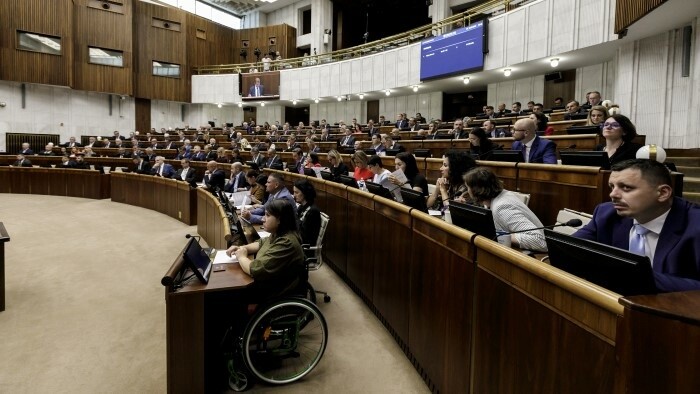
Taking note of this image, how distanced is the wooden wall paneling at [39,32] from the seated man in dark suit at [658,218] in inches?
657

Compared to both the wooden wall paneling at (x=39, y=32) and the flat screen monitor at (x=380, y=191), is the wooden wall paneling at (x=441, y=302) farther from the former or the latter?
the wooden wall paneling at (x=39, y=32)

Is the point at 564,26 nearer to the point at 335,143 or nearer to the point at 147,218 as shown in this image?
Result: the point at 335,143

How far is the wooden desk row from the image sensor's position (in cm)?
78

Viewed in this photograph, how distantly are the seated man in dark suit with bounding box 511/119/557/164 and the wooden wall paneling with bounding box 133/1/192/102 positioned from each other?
52.9 ft

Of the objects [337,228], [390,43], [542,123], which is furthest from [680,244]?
[390,43]

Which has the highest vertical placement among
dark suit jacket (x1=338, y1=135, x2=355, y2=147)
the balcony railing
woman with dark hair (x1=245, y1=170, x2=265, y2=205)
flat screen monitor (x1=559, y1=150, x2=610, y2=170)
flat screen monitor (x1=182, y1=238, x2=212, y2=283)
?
the balcony railing

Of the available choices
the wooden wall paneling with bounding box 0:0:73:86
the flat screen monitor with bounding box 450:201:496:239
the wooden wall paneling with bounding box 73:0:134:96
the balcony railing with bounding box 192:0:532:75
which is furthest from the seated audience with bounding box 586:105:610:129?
the wooden wall paneling with bounding box 73:0:134:96

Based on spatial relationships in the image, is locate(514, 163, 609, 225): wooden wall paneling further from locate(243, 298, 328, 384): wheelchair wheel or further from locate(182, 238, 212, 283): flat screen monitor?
locate(182, 238, 212, 283): flat screen monitor

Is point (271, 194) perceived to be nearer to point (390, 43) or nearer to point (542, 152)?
point (542, 152)

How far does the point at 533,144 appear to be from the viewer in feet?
12.0

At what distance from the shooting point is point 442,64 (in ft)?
33.7

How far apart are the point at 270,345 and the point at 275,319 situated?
307 millimetres

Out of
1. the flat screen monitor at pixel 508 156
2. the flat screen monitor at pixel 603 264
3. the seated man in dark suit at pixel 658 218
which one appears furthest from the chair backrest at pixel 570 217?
the flat screen monitor at pixel 508 156

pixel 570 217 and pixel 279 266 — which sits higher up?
pixel 570 217
